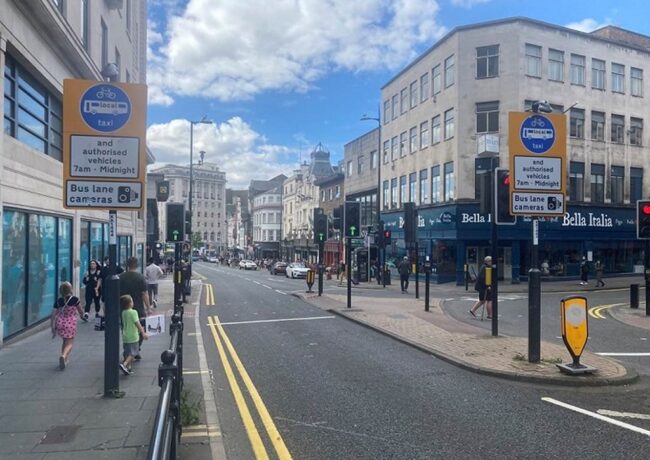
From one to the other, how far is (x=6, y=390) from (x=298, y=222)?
210 ft

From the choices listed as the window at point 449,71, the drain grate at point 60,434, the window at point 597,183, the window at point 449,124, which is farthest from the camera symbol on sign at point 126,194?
the window at point 597,183

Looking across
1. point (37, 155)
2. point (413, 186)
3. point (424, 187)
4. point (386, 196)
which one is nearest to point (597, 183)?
point (424, 187)

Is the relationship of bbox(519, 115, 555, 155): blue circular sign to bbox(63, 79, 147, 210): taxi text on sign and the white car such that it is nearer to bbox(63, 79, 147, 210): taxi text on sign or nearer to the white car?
bbox(63, 79, 147, 210): taxi text on sign

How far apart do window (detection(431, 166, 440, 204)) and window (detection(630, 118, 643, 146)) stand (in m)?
13.8

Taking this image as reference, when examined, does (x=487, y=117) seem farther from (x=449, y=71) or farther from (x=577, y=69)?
(x=577, y=69)

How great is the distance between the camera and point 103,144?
699 cm

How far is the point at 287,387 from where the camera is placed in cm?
798

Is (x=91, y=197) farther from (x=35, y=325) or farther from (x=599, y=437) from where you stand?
(x=35, y=325)

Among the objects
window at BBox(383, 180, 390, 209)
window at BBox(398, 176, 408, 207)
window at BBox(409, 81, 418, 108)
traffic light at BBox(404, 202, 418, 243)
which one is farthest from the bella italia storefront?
traffic light at BBox(404, 202, 418, 243)

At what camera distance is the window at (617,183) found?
36.0 meters

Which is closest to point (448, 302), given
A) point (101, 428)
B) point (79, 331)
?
point (79, 331)

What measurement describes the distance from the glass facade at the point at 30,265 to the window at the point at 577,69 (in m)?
32.0

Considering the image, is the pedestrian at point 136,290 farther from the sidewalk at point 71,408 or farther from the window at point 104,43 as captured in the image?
the window at point 104,43

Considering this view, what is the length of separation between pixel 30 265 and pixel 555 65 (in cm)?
3247
